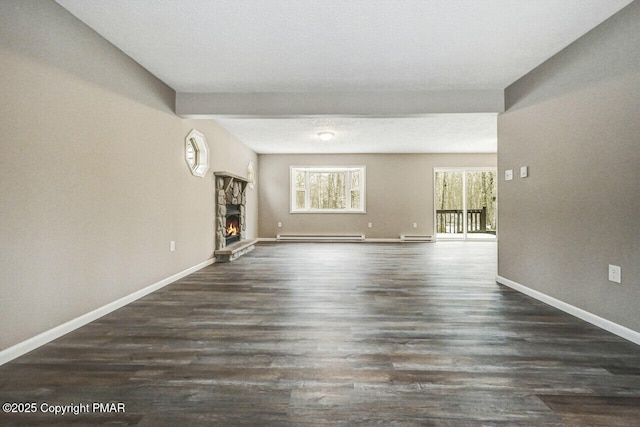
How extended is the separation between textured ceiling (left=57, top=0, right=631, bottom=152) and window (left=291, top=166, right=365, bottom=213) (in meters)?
4.74

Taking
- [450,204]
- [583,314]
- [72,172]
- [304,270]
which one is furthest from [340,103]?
[450,204]

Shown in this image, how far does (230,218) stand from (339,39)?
171 inches

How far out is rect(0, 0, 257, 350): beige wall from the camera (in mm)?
1834

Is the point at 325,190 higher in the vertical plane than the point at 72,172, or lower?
higher

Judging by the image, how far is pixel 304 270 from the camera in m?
4.42

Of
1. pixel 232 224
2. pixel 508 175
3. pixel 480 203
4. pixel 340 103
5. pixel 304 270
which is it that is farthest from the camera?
pixel 480 203

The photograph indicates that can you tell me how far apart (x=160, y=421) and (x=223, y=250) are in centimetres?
402

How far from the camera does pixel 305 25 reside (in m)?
2.36

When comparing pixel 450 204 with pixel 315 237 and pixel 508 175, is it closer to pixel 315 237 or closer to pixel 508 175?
pixel 315 237

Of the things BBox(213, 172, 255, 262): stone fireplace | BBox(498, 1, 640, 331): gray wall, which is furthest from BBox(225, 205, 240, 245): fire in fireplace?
BBox(498, 1, 640, 331): gray wall

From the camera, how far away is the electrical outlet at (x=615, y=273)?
2197mm

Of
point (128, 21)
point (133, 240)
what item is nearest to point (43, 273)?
point (133, 240)

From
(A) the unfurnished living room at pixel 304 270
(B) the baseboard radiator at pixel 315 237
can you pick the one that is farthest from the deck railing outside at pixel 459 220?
(A) the unfurnished living room at pixel 304 270

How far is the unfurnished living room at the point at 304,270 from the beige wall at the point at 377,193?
12.6ft
